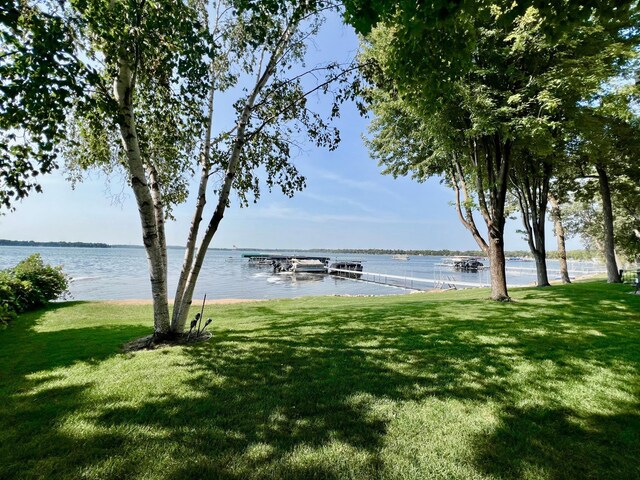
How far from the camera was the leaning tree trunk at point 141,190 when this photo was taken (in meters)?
4.92

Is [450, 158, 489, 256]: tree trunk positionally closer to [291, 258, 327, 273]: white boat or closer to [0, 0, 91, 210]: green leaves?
[0, 0, 91, 210]: green leaves

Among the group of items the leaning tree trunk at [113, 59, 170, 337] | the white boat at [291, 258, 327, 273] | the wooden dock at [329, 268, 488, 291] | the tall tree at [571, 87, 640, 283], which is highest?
the tall tree at [571, 87, 640, 283]

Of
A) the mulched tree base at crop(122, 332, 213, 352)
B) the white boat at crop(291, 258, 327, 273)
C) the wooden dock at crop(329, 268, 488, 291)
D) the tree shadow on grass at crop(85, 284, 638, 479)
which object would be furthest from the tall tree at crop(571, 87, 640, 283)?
the white boat at crop(291, 258, 327, 273)

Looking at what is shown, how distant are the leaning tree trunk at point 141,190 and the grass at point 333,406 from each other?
0.90 meters

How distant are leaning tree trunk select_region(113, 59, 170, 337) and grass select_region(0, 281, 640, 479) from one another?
904mm

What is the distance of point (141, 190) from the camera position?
5199mm

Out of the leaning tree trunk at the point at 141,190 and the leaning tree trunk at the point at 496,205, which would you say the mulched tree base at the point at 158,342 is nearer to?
the leaning tree trunk at the point at 141,190

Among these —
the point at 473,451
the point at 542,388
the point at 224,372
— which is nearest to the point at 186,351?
the point at 224,372

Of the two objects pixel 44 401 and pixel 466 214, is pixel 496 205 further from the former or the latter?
pixel 44 401

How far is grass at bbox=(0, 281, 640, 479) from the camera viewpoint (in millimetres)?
2381

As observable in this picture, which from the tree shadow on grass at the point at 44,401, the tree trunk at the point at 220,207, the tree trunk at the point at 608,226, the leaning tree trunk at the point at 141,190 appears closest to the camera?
the tree shadow on grass at the point at 44,401

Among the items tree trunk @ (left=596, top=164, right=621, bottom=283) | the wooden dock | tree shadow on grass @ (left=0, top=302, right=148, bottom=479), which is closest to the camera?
tree shadow on grass @ (left=0, top=302, right=148, bottom=479)

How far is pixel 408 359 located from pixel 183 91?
241 inches

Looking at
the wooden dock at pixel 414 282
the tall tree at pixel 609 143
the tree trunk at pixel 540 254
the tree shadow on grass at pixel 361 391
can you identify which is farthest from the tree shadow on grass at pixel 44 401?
the wooden dock at pixel 414 282
